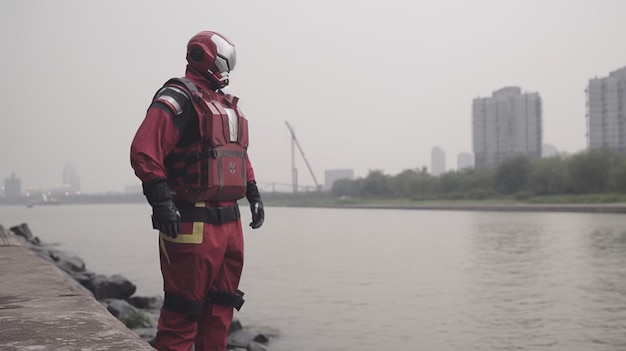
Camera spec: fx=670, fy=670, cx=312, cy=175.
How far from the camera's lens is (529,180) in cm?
8144

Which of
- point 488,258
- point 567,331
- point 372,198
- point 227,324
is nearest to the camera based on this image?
point 227,324

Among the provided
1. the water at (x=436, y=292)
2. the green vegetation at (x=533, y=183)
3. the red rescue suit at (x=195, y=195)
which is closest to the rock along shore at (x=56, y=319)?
the red rescue suit at (x=195, y=195)

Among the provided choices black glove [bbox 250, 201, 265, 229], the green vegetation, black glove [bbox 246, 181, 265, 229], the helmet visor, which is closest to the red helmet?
the helmet visor

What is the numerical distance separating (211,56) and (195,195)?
0.86 metres

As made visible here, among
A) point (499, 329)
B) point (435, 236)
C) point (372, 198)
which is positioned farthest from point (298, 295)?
point (372, 198)

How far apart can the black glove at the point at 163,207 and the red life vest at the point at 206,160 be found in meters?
0.25

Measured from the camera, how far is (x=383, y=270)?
17.8 m

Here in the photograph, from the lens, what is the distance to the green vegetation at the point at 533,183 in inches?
2681

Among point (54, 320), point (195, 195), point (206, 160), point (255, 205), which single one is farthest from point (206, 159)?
point (54, 320)

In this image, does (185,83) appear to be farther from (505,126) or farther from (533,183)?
(505,126)

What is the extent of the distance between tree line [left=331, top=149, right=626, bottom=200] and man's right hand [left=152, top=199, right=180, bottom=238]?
67193mm

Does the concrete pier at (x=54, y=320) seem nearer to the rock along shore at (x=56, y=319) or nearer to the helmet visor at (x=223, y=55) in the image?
the rock along shore at (x=56, y=319)

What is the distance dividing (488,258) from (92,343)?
58.5ft

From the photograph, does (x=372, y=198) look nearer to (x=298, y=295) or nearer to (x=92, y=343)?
(x=298, y=295)
